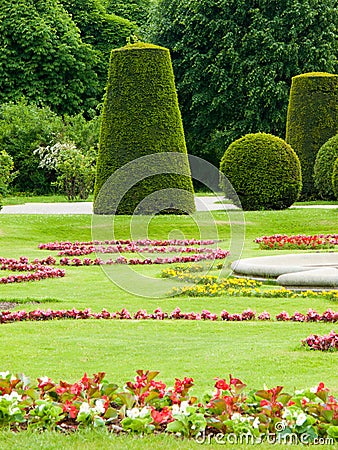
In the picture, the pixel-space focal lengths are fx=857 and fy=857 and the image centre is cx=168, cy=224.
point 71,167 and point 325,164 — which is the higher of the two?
point 325,164

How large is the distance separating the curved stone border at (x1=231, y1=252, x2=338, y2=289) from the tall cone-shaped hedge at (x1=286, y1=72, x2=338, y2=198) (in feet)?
49.2

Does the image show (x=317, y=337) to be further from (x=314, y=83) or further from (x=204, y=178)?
(x=204, y=178)

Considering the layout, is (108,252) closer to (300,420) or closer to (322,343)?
(322,343)

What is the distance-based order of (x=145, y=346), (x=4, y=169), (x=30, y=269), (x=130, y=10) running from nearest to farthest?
1. (x=145, y=346)
2. (x=30, y=269)
3. (x=4, y=169)
4. (x=130, y=10)

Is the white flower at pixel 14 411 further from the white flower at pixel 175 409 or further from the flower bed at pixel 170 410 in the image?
the white flower at pixel 175 409

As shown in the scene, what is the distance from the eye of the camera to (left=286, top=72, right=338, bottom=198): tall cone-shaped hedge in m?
27.8

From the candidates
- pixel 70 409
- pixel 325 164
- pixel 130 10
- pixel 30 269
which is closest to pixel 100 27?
pixel 130 10

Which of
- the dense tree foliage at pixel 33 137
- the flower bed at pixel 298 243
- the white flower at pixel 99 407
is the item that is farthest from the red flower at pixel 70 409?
the dense tree foliage at pixel 33 137

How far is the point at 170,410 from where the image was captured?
4656mm

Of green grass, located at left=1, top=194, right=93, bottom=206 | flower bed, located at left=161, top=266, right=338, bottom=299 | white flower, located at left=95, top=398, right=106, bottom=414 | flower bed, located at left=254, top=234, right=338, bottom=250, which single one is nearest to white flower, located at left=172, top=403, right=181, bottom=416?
white flower, located at left=95, top=398, right=106, bottom=414

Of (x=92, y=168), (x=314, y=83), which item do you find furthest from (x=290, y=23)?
(x=92, y=168)

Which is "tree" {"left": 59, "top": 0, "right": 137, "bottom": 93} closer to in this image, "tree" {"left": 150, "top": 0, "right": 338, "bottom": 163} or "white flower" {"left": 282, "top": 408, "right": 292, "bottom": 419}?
"tree" {"left": 150, "top": 0, "right": 338, "bottom": 163}

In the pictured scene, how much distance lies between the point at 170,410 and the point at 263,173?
19.1 meters

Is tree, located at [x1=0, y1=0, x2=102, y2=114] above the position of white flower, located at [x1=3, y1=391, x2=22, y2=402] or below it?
above
